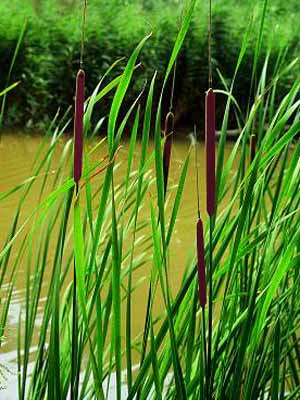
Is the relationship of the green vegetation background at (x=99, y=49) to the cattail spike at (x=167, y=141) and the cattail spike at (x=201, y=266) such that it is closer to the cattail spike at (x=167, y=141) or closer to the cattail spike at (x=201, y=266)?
the cattail spike at (x=167, y=141)

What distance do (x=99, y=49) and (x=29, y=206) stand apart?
2386mm

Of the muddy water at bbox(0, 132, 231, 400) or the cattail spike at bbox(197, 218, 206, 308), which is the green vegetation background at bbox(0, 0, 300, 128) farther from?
the cattail spike at bbox(197, 218, 206, 308)

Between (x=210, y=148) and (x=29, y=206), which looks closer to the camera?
(x=210, y=148)

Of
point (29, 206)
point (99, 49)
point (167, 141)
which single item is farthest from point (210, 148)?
point (99, 49)

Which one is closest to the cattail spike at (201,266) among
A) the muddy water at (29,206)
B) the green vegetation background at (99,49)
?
the muddy water at (29,206)

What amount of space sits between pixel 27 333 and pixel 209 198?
14.5 inches

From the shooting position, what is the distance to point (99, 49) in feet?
23.0

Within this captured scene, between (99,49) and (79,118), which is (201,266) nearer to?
(79,118)

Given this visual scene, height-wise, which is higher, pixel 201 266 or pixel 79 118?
pixel 79 118

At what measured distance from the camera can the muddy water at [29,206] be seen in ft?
10.3

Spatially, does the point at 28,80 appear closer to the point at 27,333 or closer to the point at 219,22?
the point at 219,22

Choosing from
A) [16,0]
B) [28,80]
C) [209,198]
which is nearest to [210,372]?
[209,198]

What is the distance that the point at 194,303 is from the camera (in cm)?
95

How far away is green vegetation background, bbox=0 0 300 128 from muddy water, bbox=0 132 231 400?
36 cm
